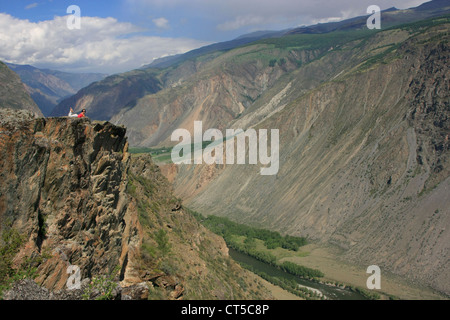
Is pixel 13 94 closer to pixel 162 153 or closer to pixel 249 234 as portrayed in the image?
pixel 249 234

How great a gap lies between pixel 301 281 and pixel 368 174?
78.3 ft

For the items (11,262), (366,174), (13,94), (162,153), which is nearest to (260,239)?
(366,174)

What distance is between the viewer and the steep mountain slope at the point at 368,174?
52.2 metres

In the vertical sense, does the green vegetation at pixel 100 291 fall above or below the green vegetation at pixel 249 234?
above

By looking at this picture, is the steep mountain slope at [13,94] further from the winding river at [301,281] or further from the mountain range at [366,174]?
the winding river at [301,281]

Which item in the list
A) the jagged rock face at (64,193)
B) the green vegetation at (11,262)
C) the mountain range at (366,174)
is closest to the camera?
the green vegetation at (11,262)

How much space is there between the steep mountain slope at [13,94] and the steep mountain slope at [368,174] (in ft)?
119

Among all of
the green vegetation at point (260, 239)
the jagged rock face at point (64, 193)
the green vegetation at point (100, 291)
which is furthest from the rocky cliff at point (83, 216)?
the green vegetation at point (260, 239)

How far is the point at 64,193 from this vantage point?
12.3 metres

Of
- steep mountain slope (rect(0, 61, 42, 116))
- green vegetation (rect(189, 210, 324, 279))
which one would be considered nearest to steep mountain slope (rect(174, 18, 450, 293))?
green vegetation (rect(189, 210, 324, 279))

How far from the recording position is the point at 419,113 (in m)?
63.7

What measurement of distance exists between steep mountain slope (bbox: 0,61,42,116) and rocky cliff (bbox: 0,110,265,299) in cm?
5662

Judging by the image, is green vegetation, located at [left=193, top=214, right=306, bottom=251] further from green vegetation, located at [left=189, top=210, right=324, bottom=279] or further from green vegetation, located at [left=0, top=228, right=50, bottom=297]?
green vegetation, located at [left=0, top=228, right=50, bottom=297]
